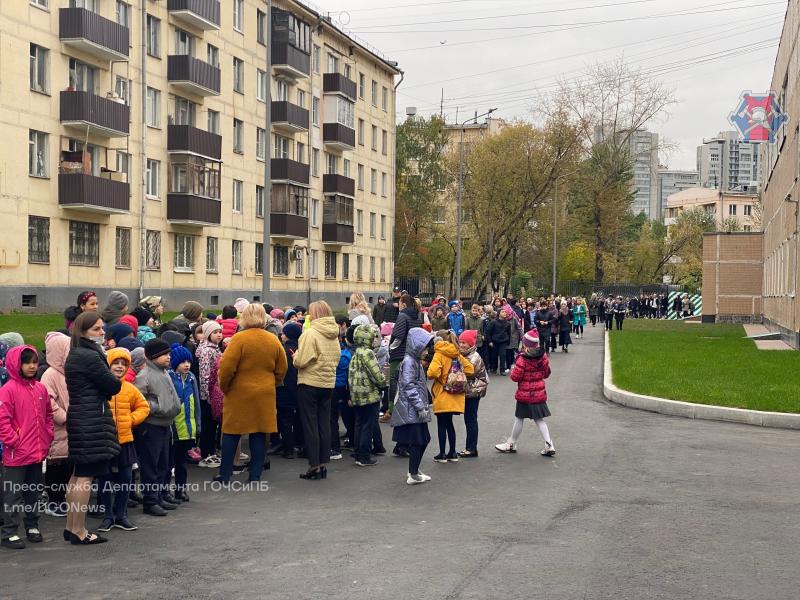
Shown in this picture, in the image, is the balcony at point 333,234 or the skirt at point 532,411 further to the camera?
the balcony at point 333,234

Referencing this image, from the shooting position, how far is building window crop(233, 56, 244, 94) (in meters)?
46.6

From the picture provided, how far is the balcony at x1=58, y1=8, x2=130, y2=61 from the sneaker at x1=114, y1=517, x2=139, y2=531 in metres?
28.7

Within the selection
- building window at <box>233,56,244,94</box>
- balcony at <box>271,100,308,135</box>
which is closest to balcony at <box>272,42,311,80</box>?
balcony at <box>271,100,308,135</box>

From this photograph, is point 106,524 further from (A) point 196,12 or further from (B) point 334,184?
(B) point 334,184

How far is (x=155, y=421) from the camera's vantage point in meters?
8.27

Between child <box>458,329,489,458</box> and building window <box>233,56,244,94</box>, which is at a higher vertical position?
building window <box>233,56,244,94</box>

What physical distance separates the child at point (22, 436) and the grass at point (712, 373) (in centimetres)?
1125

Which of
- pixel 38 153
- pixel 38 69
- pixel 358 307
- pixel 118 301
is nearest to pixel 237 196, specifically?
pixel 38 153

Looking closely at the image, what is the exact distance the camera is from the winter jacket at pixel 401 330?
13328mm

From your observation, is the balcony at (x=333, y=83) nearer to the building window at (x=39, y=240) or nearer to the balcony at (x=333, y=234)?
the balcony at (x=333, y=234)

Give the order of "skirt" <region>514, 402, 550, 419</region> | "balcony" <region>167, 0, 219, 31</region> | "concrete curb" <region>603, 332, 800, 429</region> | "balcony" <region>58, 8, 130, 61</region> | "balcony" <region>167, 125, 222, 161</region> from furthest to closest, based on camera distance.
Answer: "balcony" <region>167, 125, 222, 161</region> → "balcony" <region>167, 0, 219, 31</region> → "balcony" <region>58, 8, 130, 61</region> → "concrete curb" <region>603, 332, 800, 429</region> → "skirt" <region>514, 402, 550, 419</region>

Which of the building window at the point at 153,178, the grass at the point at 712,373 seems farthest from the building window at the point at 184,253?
the grass at the point at 712,373

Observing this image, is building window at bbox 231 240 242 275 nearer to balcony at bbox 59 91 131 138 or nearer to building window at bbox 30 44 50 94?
balcony at bbox 59 91 131 138

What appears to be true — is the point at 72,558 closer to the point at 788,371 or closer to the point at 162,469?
the point at 162,469
